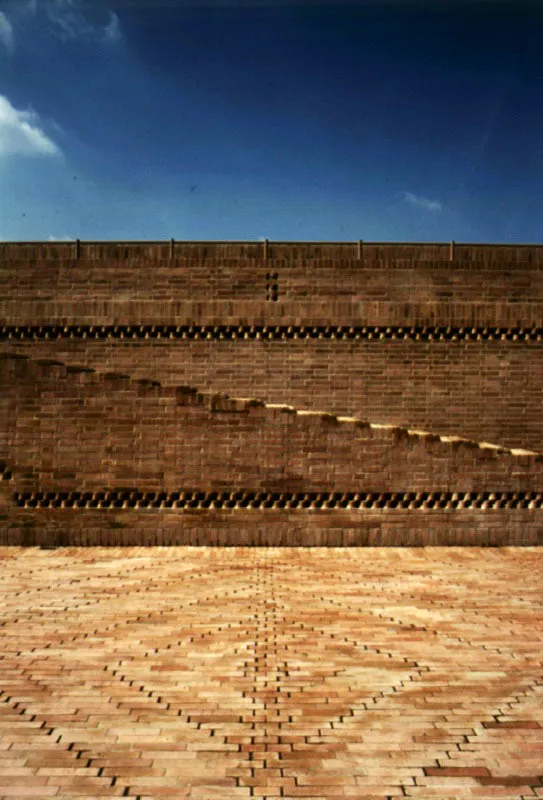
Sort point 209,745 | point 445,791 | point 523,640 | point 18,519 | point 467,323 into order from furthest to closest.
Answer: point 467,323, point 18,519, point 523,640, point 209,745, point 445,791

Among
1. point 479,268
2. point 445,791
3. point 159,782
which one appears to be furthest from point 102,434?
point 479,268

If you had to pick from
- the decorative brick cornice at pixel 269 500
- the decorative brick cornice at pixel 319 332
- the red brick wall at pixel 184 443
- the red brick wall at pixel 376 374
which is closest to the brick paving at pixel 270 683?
the decorative brick cornice at pixel 269 500

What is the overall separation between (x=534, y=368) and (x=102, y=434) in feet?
27.9

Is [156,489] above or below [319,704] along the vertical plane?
above

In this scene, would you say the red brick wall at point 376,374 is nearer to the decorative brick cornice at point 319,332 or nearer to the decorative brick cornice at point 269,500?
the decorative brick cornice at point 319,332

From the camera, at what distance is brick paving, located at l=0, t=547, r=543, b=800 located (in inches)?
136

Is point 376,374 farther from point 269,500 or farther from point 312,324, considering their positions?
point 269,500

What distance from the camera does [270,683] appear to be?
4.62m

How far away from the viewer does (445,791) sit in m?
3.31

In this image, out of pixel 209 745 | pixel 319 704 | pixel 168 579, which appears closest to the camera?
pixel 209 745

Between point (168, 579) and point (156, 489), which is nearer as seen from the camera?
point (168, 579)

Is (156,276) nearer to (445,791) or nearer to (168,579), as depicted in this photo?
(168,579)

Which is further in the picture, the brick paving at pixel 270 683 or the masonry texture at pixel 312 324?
the masonry texture at pixel 312 324

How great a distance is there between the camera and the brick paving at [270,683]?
11.4 ft
